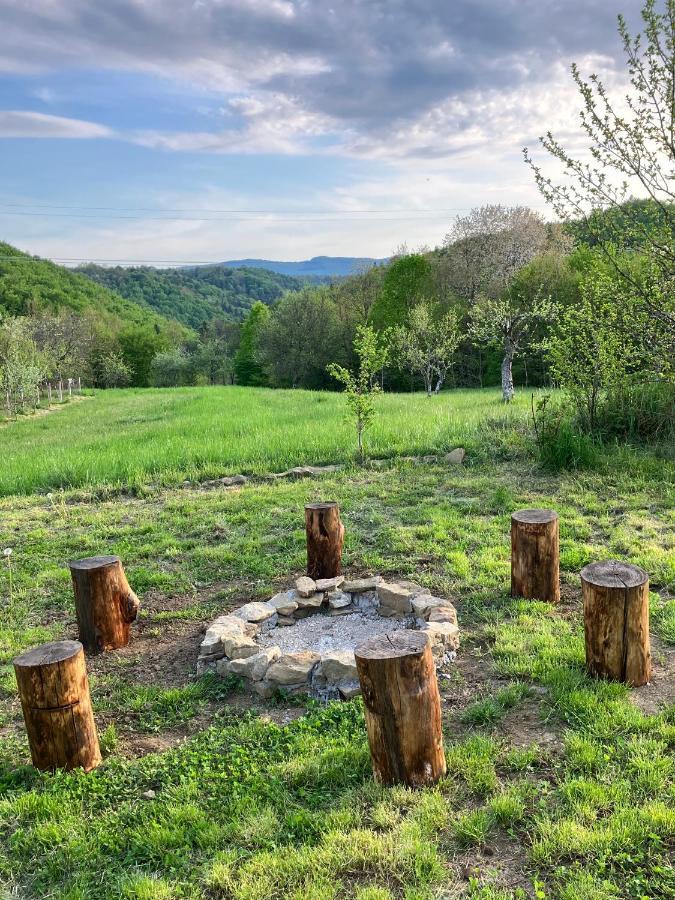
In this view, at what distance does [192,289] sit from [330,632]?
133 m

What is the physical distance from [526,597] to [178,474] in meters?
6.85

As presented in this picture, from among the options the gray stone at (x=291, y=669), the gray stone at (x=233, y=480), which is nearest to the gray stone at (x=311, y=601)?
the gray stone at (x=291, y=669)

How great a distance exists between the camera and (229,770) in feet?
11.1

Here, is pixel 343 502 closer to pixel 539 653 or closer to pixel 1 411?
pixel 539 653

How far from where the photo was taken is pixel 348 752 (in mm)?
3420

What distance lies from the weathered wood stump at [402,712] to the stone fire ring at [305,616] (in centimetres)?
59

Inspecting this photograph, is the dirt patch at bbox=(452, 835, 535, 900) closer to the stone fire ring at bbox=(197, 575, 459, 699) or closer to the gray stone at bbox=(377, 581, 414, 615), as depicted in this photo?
the stone fire ring at bbox=(197, 575, 459, 699)

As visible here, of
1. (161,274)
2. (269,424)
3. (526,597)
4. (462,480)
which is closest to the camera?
(526,597)

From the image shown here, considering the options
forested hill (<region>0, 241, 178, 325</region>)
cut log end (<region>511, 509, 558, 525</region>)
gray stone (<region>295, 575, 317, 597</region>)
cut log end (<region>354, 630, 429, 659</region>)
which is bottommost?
gray stone (<region>295, 575, 317, 597</region>)

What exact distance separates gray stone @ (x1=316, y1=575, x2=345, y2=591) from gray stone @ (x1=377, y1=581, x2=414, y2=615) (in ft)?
1.33

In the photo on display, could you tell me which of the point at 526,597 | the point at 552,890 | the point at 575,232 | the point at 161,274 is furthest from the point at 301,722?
the point at 161,274

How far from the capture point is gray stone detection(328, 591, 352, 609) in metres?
5.36

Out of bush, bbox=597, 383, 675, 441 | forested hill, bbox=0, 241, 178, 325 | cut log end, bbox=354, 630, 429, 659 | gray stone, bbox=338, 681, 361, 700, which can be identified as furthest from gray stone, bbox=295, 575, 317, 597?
forested hill, bbox=0, 241, 178, 325

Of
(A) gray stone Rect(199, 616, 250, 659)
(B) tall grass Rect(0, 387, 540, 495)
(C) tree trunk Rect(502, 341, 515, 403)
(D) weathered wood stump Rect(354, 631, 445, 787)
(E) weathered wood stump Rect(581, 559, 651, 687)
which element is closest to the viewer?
(D) weathered wood stump Rect(354, 631, 445, 787)
